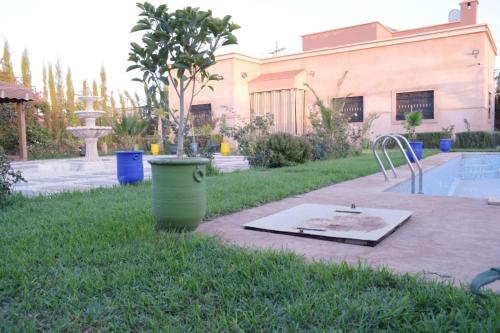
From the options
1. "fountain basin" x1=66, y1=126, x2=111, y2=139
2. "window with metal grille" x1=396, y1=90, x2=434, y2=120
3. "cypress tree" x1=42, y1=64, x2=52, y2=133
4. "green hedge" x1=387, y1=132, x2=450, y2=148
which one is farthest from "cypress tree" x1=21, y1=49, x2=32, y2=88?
"green hedge" x1=387, y1=132, x2=450, y2=148

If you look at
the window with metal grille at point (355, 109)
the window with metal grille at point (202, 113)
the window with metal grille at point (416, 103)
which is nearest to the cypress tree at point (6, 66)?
the window with metal grille at point (202, 113)

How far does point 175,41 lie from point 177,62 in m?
0.22

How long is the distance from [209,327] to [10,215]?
3.56 meters

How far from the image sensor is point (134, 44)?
141 inches

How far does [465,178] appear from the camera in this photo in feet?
43.4

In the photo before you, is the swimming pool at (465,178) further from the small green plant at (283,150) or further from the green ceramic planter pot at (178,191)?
the green ceramic planter pot at (178,191)

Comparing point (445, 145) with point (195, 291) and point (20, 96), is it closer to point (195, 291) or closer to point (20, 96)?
point (20, 96)

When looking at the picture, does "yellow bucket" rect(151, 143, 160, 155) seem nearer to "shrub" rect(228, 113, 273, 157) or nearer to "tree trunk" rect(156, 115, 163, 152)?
"tree trunk" rect(156, 115, 163, 152)

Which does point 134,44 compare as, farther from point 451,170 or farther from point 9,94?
point 9,94

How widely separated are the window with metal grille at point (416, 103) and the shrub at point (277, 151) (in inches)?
426

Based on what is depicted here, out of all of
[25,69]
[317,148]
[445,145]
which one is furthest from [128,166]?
[25,69]

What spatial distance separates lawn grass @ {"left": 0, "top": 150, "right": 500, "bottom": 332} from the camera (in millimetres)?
1935

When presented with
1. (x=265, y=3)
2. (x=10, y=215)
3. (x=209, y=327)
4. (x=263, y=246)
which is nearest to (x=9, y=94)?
(x=265, y=3)

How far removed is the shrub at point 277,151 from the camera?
10.7 meters
